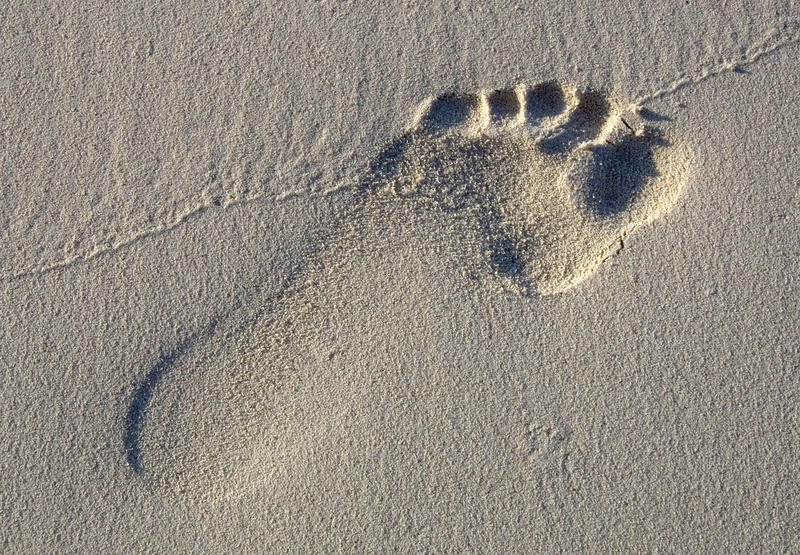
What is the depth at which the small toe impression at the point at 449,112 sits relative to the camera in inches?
65.0

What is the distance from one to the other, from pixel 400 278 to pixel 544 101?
1.79 feet

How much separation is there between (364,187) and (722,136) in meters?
0.85

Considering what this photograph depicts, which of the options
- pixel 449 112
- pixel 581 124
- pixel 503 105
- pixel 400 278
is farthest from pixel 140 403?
pixel 581 124

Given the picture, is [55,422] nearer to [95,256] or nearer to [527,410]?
[95,256]

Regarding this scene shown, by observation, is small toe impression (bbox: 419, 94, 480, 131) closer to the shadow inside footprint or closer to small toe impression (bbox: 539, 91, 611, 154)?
the shadow inside footprint

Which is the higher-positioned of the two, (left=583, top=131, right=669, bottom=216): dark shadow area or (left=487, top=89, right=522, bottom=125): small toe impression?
(left=487, top=89, right=522, bottom=125): small toe impression

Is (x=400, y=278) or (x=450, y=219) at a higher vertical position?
(x=450, y=219)

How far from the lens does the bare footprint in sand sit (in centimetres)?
159

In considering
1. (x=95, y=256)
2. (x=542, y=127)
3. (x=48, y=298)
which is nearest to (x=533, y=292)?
(x=542, y=127)

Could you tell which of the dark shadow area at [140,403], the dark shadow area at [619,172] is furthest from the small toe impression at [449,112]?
the dark shadow area at [140,403]

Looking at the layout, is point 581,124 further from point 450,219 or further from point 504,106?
point 450,219

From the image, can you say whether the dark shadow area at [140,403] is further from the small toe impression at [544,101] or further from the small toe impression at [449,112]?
the small toe impression at [544,101]

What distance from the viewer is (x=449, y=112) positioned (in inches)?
65.3

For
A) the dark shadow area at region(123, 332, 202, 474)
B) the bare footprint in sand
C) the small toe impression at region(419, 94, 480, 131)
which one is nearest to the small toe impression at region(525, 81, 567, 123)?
the bare footprint in sand
